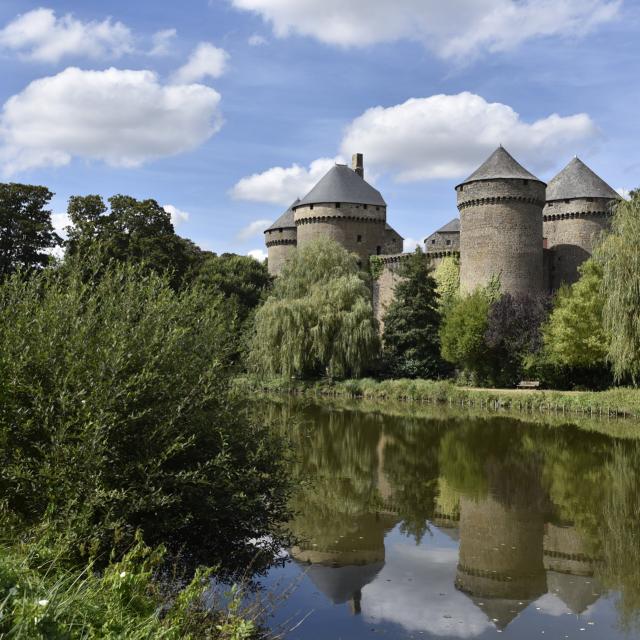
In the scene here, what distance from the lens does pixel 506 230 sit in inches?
1130

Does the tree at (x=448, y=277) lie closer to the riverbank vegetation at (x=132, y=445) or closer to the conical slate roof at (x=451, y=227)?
the conical slate roof at (x=451, y=227)

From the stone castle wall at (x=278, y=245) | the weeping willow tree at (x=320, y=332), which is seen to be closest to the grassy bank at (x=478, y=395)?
the weeping willow tree at (x=320, y=332)

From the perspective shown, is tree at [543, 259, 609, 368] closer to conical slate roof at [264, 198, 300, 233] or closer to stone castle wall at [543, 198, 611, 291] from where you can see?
stone castle wall at [543, 198, 611, 291]

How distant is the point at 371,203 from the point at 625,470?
25.4 metres

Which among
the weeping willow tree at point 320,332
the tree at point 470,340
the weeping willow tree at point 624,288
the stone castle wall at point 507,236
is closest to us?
the weeping willow tree at point 624,288

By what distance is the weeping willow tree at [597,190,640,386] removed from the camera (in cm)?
1700

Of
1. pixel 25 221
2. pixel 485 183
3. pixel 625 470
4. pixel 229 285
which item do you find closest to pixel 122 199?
pixel 25 221

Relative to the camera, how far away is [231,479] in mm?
6051

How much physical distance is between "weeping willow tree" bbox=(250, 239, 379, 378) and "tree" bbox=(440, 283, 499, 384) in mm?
2543

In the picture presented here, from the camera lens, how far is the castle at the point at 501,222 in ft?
94.1

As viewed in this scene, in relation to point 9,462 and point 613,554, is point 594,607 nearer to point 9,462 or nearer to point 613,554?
point 613,554

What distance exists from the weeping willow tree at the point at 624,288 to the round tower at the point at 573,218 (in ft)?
42.8

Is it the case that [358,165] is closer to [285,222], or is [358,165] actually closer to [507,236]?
[285,222]

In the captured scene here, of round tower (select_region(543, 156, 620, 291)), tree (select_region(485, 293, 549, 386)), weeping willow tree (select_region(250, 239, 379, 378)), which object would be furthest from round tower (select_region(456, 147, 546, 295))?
weeping willow tree (select_region(250, 239, 379, 378))
